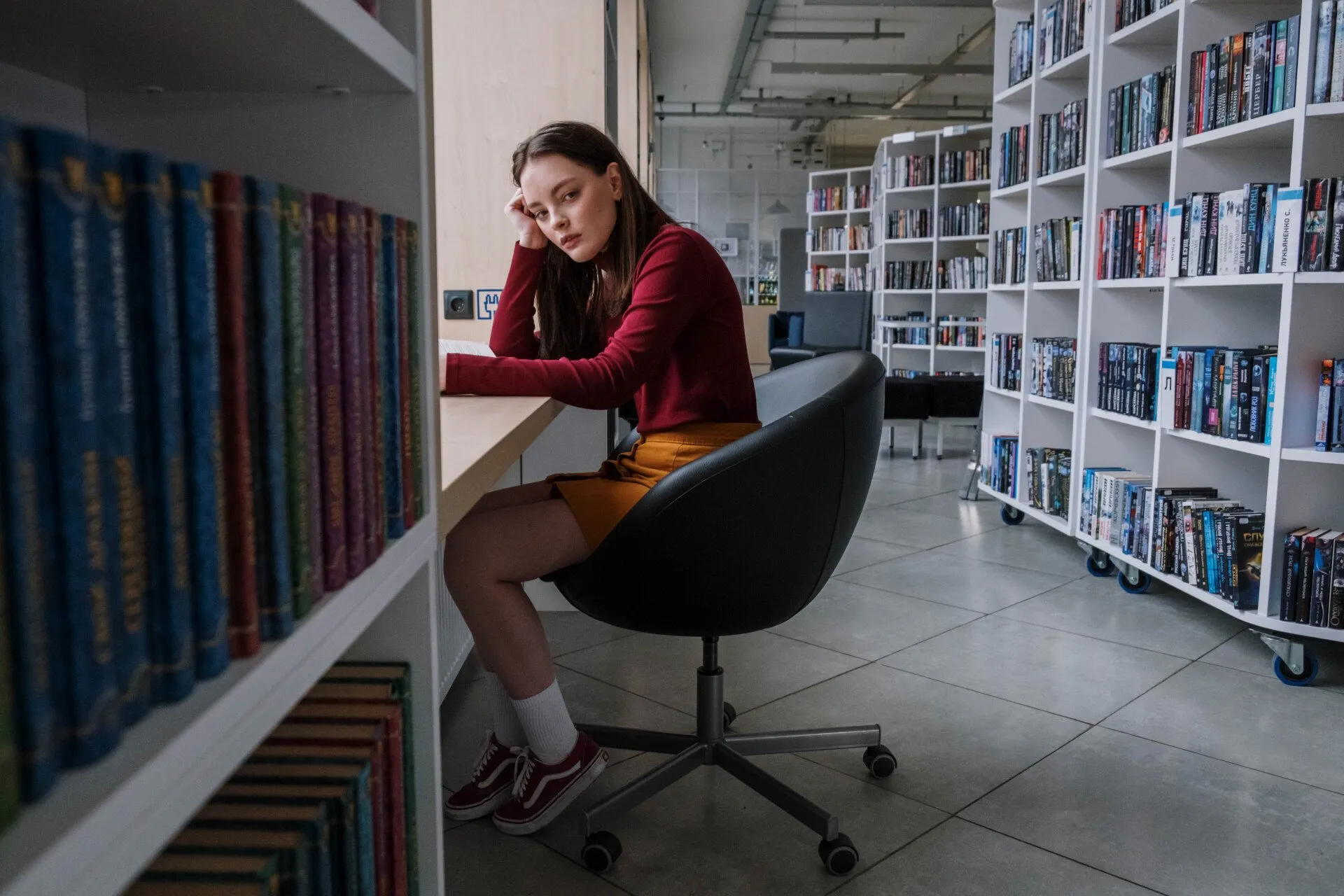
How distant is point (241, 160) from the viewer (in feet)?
2.53

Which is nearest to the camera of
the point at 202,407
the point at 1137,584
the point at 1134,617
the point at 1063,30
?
the point at 202,407

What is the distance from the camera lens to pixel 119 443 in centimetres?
37

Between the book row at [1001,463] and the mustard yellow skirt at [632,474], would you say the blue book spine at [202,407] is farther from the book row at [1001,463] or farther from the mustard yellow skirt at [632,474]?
the book row at [1001,463]

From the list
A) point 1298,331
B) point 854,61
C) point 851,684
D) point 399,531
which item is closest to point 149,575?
point 399,531

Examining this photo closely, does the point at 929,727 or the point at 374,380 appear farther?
the point at 929,727

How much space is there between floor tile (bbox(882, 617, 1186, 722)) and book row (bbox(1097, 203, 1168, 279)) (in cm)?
109

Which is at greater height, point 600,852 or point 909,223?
point 909,223

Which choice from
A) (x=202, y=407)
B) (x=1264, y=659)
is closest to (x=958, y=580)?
(x=1264, y=659)

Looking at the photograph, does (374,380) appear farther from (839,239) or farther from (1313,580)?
(839,239)

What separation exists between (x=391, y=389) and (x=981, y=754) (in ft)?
5.17

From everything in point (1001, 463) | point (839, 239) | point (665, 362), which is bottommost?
point (1001, 463)

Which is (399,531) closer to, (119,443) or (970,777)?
(119,443)

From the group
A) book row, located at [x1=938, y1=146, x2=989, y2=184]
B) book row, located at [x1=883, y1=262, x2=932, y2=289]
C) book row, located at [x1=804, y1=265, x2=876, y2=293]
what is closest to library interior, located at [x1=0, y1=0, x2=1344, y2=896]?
book row, located at [x1=938, y1=146, x2=989, y2=184]

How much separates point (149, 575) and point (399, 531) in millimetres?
342
